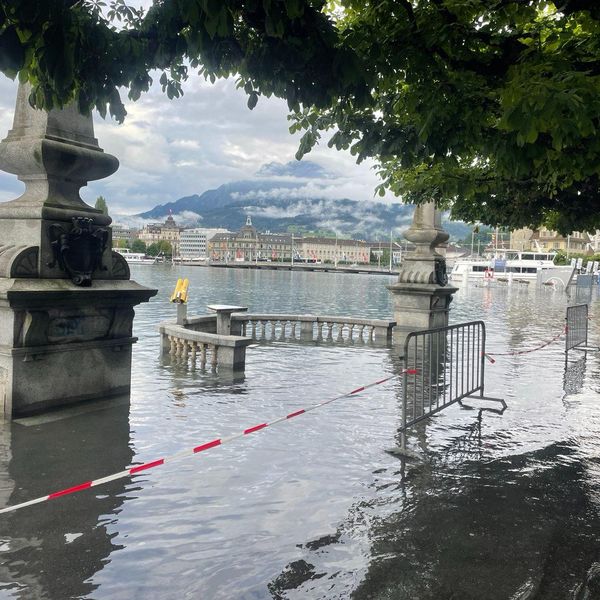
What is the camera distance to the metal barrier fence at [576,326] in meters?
12.9

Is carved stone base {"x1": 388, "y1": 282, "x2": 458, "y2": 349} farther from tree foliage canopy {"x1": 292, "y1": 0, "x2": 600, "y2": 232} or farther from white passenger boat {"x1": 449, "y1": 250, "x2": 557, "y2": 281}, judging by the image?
white passenger boat {"x1": 449, "y1": 250, "x2": 557, "y2": 281}

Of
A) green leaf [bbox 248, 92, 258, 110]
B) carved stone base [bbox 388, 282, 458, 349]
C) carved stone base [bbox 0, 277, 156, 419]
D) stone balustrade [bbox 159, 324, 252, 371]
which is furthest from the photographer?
carved stone base [bbox 388, 282, 458, 349]

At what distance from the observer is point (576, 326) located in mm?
13695

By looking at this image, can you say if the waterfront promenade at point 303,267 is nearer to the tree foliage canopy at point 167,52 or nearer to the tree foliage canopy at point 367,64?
the tree foliage canopy at point 367,64

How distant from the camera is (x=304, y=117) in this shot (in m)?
7.49

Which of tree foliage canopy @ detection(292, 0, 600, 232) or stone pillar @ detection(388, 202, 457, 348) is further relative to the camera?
stone pillar @ detection(388, 202, 457, 348)

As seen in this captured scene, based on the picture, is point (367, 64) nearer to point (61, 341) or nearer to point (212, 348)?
point (61, 341)

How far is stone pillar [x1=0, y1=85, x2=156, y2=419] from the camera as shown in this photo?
6.41 meters

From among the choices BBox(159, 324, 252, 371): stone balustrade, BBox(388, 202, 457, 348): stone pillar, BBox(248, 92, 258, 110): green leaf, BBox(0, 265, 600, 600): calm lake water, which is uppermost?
BBox(248, 92, 258, 110): green leaf

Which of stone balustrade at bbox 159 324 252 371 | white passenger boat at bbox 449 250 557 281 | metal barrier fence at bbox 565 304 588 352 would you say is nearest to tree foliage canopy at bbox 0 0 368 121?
stone balustrade at bbox 159 324 252 371

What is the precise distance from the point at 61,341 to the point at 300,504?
11.5 feet

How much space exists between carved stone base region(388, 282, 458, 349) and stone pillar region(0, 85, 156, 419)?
9.43 m

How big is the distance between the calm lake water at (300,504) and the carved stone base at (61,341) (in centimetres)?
31

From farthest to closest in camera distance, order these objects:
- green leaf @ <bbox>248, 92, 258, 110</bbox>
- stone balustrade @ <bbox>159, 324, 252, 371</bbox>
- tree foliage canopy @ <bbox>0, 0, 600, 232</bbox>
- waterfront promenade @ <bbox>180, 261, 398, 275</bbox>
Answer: waterfront promenade @ <bbox>180, 261, 398, 275</bbox>
stone balustrade @ <bbox>159, 324, 252, 371</bbox>
green leaf @ <bbox>248, 92, 258, 110</bbox>
tree foliage canopy @ <bbox>0, 0, 600, 232</bbox>
